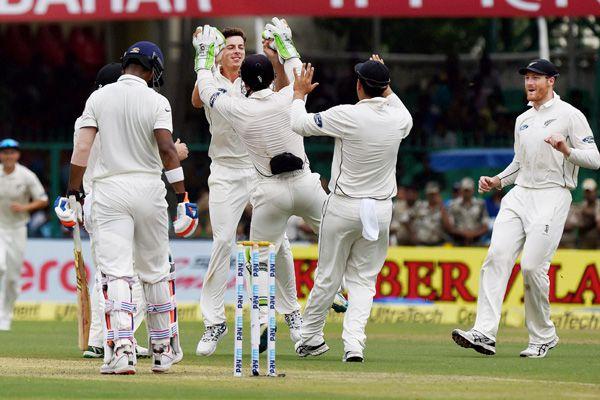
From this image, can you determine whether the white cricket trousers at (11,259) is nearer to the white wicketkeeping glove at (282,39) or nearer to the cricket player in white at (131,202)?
the white wicketkeeping glove at (282,39)

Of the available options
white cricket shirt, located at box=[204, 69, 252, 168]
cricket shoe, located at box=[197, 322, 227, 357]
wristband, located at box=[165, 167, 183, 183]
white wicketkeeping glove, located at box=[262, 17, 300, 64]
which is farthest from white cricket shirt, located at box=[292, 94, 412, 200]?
cricket shoe, located at box=[197, 322, 227, 357]

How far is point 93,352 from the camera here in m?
12.2

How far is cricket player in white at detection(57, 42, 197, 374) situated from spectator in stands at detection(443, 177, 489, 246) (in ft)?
36.7

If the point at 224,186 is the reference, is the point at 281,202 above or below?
below

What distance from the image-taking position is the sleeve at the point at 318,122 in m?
11.1

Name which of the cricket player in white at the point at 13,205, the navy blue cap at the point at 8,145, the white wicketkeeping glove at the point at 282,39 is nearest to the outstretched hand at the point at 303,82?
the white wicketkeeping glove at the point at 282,39

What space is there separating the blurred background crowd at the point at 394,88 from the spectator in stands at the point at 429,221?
14 millimetres

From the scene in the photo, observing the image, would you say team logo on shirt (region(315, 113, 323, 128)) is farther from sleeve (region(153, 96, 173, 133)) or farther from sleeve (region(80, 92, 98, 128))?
sleeve (region(80, 92, 98, 128))

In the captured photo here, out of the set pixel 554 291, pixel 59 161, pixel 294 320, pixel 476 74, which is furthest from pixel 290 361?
pixel 476 74

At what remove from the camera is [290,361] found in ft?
38.3

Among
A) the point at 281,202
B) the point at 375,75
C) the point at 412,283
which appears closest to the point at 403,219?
the point at 412,283

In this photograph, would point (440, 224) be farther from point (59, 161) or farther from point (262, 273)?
point (262, 273)

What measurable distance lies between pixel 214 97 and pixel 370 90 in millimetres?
1254

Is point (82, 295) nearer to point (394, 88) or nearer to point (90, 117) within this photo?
point (90, 117)
